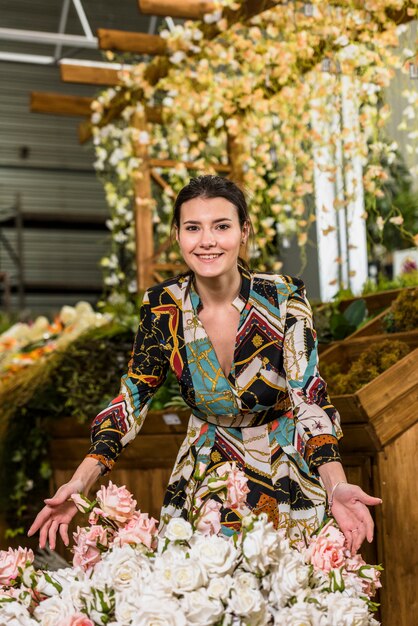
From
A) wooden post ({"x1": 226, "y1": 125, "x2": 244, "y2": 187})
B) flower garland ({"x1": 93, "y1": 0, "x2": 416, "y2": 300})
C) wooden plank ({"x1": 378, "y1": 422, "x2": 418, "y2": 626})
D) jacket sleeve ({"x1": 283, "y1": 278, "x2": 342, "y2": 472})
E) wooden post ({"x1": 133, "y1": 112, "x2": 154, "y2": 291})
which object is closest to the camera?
jacket sleeve ({"x1": 283, "y1": 278, "x2": 342, "y2": 472})

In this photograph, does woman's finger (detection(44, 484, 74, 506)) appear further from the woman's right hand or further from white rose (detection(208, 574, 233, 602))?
white rose (detection(208, 574, 233, 602))

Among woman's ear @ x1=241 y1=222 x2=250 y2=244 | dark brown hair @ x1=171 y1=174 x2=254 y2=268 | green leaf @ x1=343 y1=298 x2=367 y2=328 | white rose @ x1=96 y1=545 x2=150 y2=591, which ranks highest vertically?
dark brown hair @ x1=171 y1=174 x2=254 y2=268

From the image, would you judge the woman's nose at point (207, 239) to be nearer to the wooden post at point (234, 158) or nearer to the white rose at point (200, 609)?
the white rose at point (200, 609)

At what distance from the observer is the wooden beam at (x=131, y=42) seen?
6.48 meters

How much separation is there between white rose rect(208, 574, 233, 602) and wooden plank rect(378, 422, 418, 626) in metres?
1.83

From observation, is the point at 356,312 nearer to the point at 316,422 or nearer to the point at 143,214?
the point at 316,422

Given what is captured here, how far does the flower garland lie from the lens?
17.1 feet

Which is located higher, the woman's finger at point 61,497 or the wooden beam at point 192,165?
the wooden beam at point 192,165

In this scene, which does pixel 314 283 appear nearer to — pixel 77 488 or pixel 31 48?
pixel 77 488

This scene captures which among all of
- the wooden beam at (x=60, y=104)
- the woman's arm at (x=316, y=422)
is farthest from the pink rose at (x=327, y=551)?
the wooden beam at (x=60, y=104)

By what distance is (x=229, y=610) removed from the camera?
136cm

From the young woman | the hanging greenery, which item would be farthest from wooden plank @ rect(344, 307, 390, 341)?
the young woman

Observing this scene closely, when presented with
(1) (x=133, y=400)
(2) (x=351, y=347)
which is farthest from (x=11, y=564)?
(2) (x=351, y=347)

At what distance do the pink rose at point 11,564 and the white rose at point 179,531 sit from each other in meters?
0.27
